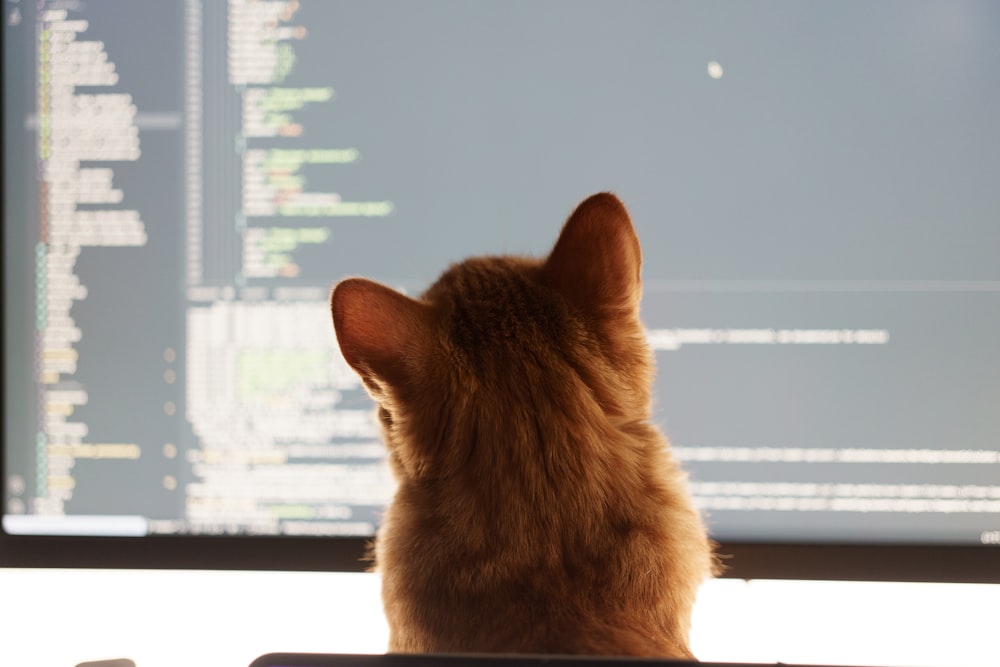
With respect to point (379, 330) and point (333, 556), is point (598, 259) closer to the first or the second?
point (379, 330)

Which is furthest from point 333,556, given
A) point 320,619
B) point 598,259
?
point 598,259

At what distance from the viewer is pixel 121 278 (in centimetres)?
55

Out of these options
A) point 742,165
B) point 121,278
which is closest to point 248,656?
point 121,278

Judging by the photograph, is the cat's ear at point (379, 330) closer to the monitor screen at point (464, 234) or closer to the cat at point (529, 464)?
the cat at point (529, 464)

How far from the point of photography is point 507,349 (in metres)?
0.42

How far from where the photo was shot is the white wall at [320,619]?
23.0 inches

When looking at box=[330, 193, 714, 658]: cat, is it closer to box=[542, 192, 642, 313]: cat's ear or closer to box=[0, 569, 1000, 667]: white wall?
box=[542, 192, 642, 313]: cat's ear

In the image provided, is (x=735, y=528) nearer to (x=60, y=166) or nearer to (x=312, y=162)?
(x=312, y=162)

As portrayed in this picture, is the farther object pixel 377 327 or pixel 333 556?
pixel 333 556

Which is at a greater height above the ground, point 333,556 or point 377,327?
point 377,327

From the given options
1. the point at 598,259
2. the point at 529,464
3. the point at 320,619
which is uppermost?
the point at 598,259

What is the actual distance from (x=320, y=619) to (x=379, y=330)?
0.39 m

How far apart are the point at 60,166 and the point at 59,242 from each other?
69mm

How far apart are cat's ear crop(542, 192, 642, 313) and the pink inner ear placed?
0.37ft
